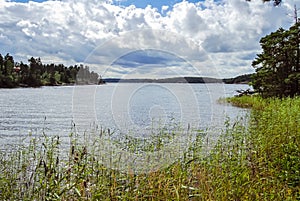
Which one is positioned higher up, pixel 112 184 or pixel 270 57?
pixel 270 57

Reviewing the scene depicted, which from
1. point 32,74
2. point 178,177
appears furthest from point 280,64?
point 32,74

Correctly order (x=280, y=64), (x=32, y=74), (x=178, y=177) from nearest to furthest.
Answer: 1. (x=178, y=177)
2. (x=280, y=64)
3. (x=32, y=74)

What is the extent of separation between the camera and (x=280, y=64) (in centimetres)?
2909

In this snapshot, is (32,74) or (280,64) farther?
(32,74)

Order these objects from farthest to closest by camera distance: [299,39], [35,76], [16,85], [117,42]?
1. [35,76]
2. [16,85]
3. [299,39]
4. [117,42]

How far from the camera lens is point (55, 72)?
11275 centimetres

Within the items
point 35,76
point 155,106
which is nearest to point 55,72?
point 35,76

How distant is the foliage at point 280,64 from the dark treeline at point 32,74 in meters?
44.3

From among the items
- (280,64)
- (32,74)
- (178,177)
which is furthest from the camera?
(32,74)

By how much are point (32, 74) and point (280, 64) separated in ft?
267

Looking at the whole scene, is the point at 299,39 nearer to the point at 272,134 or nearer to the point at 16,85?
the point at 272,134

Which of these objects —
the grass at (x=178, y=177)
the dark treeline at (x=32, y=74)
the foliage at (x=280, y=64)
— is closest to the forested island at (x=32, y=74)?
the dark treeline at (x=32, y=74)

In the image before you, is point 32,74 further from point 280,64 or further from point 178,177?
point 178,177

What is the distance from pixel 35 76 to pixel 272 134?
95.1 metres
